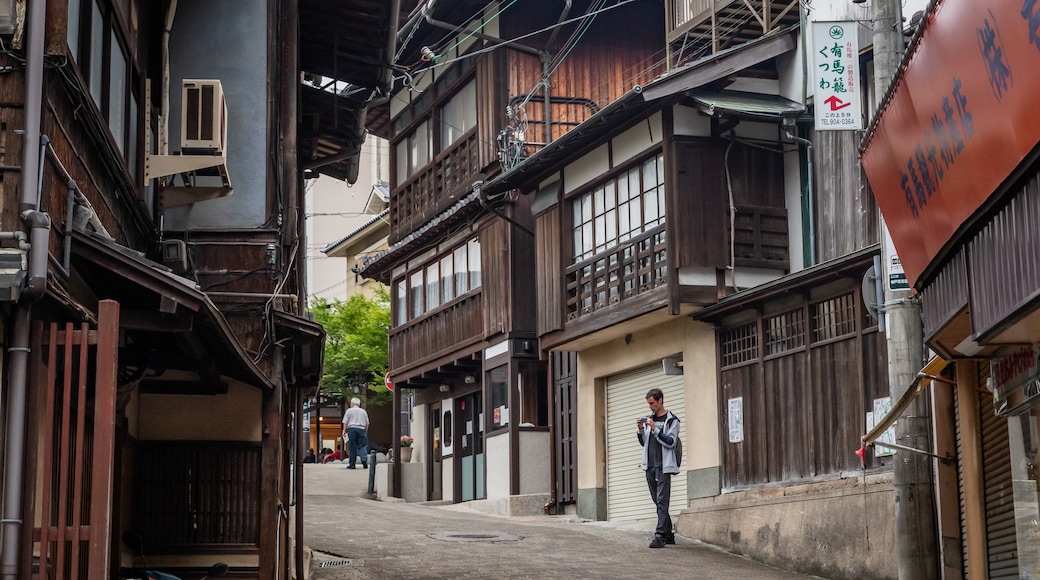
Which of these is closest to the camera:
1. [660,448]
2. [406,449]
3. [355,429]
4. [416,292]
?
[660,448]

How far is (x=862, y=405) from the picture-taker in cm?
1791

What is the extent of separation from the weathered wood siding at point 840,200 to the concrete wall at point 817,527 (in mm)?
3813

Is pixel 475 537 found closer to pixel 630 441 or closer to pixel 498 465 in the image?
pixel 630 441

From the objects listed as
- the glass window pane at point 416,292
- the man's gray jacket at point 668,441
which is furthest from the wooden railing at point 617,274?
the glass window pane at point 416,292

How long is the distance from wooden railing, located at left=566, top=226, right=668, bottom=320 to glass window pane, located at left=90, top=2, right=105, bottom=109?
12819 millimetres

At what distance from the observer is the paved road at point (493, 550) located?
16703 mm

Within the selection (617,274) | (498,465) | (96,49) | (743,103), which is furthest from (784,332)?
(96,49)

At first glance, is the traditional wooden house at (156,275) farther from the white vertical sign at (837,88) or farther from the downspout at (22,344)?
the white vertical sign at (837,88)

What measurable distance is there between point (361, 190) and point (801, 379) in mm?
44204

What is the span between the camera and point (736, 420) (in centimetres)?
2102

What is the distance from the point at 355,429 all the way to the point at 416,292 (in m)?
5.10

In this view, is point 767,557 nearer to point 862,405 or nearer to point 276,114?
point 862,405

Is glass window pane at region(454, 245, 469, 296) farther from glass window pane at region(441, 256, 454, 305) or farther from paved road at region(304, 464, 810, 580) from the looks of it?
paved road at region(304, 464, 810, 580)

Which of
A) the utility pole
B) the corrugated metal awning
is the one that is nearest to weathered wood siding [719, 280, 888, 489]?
the corrugated metal awning
